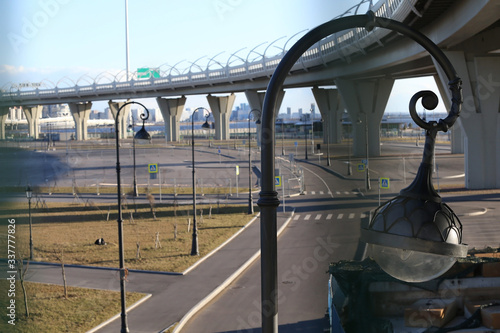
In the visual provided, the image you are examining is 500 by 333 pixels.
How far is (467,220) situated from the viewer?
24641 millimetres

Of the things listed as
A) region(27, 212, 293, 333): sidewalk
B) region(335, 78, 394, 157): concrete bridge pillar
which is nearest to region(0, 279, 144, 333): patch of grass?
region(27, 212, 293, 333): sidewalk

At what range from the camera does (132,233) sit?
82.7 feet

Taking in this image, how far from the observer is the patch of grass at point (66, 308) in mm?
13148

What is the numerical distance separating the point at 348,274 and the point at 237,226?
1424 centimetres

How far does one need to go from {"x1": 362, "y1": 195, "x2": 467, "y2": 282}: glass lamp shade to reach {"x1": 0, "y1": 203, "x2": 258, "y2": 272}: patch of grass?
15.0 m

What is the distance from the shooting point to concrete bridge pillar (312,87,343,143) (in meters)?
71.1

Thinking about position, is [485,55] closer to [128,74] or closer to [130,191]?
[130,191]

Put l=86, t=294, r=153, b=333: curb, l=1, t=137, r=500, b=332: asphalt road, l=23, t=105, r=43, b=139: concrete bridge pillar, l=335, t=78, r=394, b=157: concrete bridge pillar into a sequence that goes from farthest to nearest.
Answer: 1. l=335, t=78, r=394, b=157: concrete bridge pillar
2. l=23, t=105, r=43, b=139: concrete bridge pillar
3. l=1, t=137, r=500, b=332: asphalt road
4. l=86, t=294, r=153, b=333: curb

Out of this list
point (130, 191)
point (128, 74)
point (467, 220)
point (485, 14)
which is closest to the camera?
point (485, 14)

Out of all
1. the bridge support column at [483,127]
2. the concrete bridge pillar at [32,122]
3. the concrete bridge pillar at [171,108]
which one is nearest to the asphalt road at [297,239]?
the bridge support column at [483,127]

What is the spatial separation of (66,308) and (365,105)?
127 ft

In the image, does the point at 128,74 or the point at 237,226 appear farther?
the point at 128,74

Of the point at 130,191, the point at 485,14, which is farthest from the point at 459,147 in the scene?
the point at 485,14

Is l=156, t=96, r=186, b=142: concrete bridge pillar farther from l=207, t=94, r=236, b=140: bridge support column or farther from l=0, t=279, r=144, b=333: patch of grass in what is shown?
l=0, t=279, r=144, b=333: patch of grass
